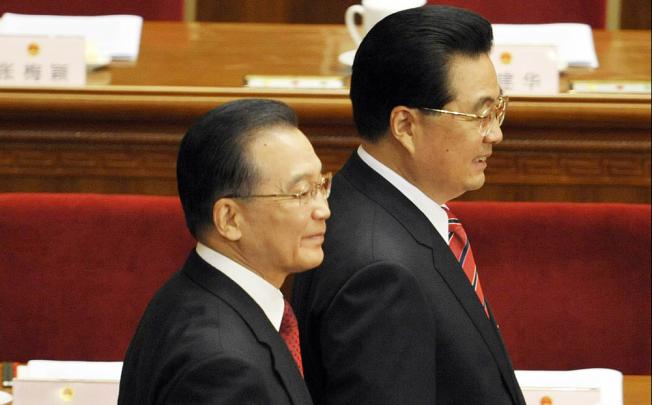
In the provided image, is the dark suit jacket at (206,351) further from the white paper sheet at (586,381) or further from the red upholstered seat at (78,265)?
the red upholstered seat at (78,265)

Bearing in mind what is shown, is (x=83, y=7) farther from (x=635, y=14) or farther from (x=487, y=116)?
(x=487, y=116)

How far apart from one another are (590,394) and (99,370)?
650mm

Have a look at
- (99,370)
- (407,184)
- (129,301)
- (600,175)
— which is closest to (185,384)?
(407,184)

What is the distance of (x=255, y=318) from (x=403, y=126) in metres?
0.31

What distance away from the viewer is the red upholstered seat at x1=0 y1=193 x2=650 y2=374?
2.08 metres

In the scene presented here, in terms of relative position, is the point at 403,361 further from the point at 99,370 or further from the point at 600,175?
the point at 600,175

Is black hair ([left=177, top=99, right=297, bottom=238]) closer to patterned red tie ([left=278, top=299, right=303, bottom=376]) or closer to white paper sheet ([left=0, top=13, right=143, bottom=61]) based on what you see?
patterned red tie ([left=278, top=299, right=303, bottom=376])

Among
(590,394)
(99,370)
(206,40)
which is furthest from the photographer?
(206,40)

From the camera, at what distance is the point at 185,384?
104 cm

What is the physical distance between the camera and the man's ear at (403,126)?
1312 millimetres

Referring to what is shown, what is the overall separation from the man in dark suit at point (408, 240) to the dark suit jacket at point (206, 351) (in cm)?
12

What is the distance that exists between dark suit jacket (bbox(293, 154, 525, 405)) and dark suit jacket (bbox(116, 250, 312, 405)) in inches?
4.1

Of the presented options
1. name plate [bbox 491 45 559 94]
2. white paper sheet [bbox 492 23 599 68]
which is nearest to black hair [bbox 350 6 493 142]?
name plate [bbox 491 45 559 94]

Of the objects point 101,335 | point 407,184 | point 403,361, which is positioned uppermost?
point 407,184
